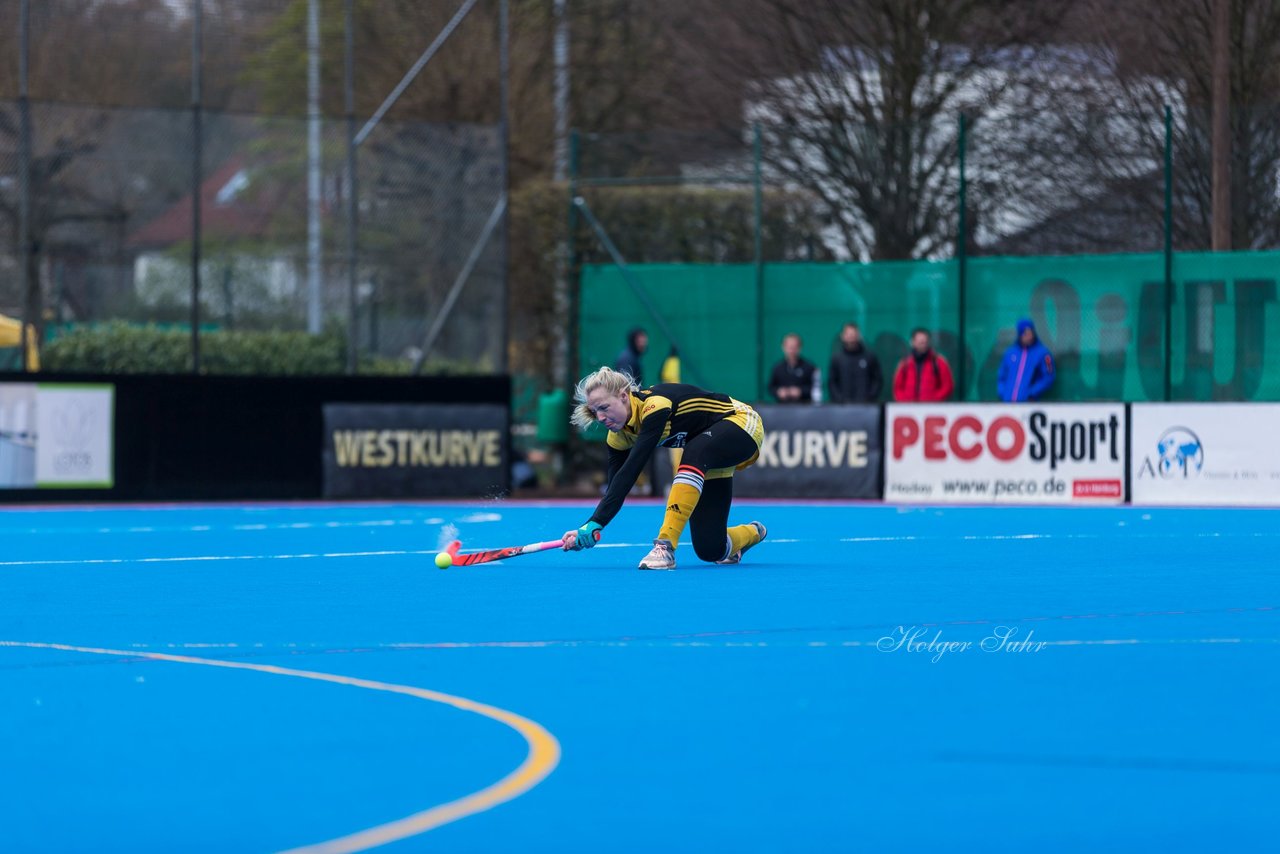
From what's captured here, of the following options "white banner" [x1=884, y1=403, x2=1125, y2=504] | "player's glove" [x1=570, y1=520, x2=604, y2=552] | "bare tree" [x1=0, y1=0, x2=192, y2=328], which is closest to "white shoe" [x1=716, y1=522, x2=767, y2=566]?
"player's glove" [x1=570, y1=520, x2=604, y2=552]

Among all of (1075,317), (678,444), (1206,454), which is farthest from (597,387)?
(1075,317)

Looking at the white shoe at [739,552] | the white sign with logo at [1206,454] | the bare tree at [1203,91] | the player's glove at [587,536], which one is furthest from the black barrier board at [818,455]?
the player's glove at [587,536]

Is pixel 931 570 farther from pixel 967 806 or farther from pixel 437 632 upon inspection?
pixel 967 806

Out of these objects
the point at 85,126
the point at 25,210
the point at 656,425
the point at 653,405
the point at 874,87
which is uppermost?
the point at 874,87

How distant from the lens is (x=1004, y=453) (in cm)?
2231

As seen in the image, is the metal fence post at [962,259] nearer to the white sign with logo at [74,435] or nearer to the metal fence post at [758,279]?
the metal fence post at [758,279]

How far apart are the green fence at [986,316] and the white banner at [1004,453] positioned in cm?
119

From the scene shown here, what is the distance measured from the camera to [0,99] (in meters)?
23.4

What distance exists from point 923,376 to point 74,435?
946 cm

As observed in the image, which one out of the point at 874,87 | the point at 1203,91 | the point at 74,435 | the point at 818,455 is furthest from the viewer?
the point at 874,87

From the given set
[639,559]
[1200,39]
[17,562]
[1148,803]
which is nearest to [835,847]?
[1148,803]

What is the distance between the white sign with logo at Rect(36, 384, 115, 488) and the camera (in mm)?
22125

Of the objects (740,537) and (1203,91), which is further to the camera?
(1203,91)

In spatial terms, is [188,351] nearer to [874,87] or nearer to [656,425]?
[874,87]
